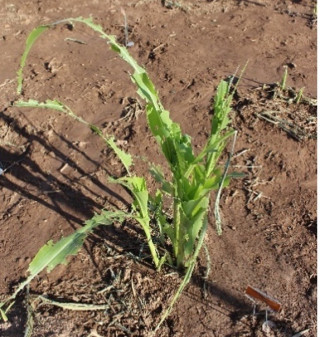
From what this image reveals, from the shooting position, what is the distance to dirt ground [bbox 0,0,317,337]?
5.52 feet

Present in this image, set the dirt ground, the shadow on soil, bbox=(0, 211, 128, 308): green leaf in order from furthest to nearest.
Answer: the shadow on soil < the dirt ground < bbox=(0, 211, 128, 308): green leaf

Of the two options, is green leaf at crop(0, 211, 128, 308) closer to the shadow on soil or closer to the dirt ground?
the dirt ground

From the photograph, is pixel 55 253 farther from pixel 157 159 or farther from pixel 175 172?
pixel 157 159

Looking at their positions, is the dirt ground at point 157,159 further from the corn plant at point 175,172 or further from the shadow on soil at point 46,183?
the corn plant at point 175,172

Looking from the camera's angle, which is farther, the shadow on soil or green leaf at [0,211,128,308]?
the shadow on soil

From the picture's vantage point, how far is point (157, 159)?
2.20 m

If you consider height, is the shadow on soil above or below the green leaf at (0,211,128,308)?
below

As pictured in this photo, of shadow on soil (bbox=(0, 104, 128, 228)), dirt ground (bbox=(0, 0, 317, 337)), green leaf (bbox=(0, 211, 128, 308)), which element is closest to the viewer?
green leaf (bbox=(0, 211, 128, 308))

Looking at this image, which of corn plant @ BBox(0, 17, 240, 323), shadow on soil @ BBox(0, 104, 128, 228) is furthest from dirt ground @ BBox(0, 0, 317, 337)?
corn plant @ BBox(0, 17, 240, 323)

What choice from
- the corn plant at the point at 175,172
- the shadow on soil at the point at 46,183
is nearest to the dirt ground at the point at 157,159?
the shadow on soil at the point at 46,183

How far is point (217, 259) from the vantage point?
1815mm

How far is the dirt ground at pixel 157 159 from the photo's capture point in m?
1.68

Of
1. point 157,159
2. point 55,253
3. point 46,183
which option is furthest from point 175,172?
point 46,183

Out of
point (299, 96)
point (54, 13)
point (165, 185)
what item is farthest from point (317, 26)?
point (165, 185)
